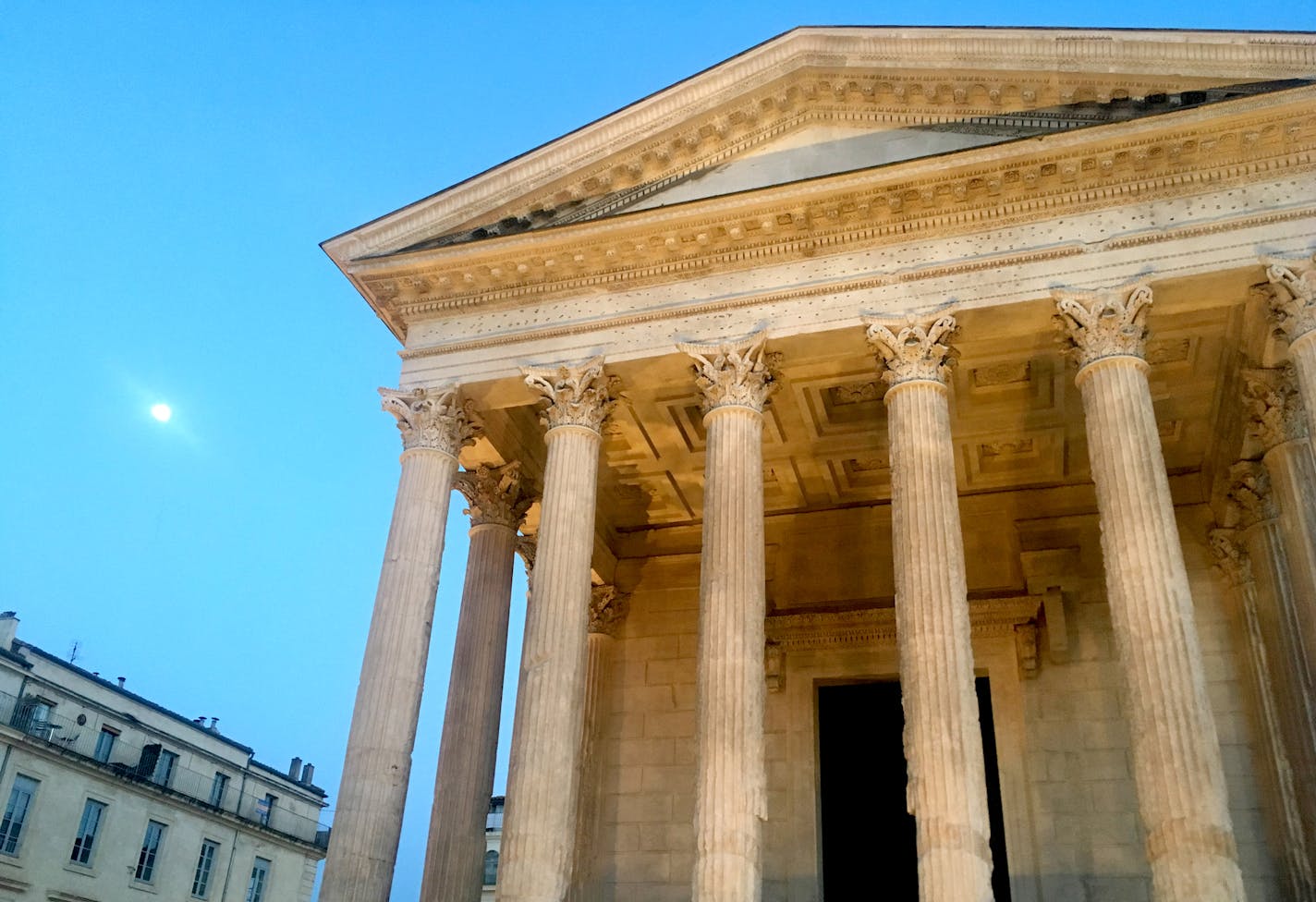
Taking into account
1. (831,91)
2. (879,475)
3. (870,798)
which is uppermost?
(831,91)

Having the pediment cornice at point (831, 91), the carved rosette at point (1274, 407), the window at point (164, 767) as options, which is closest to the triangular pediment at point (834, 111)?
the pediment cornice at point (831, 91)

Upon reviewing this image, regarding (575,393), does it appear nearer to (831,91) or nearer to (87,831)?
(831,91)

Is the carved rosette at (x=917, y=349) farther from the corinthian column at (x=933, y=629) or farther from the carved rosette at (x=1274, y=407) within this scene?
the carved rosette at (x=1274, y=407)

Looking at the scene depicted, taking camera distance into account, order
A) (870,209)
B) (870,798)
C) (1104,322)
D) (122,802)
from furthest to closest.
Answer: (122,802)
(870,798)
(870,209)
(1104,322)

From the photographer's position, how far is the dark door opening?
17844 millimetres

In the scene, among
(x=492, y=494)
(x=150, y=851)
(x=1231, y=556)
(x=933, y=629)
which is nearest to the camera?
(x=933, y=629)

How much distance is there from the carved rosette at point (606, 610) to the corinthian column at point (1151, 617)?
9.42 m

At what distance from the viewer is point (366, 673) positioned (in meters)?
14.5

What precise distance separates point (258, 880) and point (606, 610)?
71.0ft

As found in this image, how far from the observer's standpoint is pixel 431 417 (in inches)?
635

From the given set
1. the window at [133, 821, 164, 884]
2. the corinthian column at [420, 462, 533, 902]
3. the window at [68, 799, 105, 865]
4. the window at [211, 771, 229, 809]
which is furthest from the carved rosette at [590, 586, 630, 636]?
the window at [211, 771, 229, 809]

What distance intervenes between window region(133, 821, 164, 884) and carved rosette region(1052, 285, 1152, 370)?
27837mm

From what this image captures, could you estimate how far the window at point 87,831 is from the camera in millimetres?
28297

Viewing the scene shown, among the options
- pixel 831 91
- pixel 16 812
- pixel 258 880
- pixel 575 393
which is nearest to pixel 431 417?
pixel 575 393
